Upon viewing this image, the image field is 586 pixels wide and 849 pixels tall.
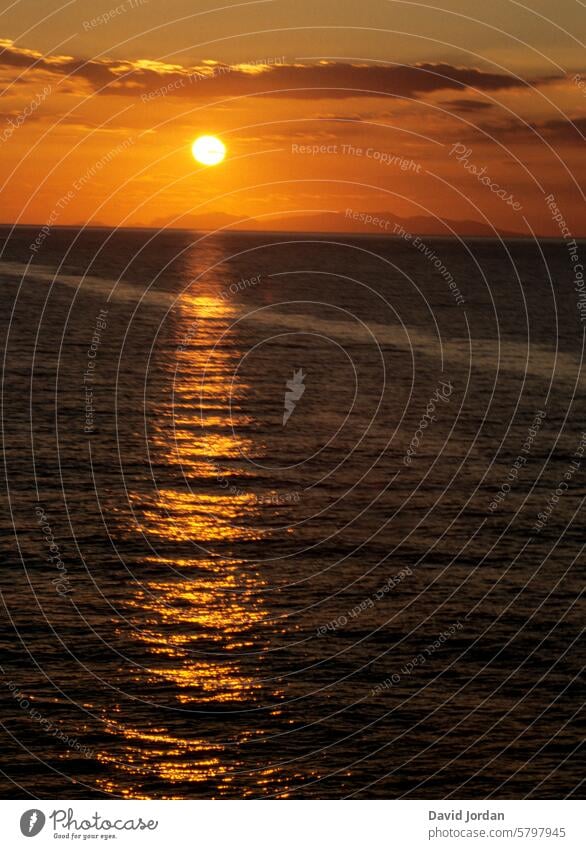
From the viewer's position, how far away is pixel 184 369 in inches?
6516

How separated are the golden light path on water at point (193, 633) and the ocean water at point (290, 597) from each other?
0.55ft

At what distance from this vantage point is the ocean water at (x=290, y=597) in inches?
2170

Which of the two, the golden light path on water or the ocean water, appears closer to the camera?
the golden light path on water

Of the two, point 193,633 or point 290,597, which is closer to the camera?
point 193,633

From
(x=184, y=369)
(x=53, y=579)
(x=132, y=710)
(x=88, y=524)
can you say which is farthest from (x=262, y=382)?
(x=132, y=710)

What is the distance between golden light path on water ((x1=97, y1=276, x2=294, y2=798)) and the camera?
177 ft

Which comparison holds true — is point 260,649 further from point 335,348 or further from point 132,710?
point 335,348

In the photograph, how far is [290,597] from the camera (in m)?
73.6

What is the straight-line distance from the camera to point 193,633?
221 feet

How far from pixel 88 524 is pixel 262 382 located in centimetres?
6851

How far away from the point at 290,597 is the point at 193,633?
8198 millimetres

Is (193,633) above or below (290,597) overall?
below

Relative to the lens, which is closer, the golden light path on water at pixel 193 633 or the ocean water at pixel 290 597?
the golden light path on water at pixel 193 633

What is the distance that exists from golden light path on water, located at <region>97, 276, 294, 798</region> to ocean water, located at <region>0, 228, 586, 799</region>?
0.55 feet
